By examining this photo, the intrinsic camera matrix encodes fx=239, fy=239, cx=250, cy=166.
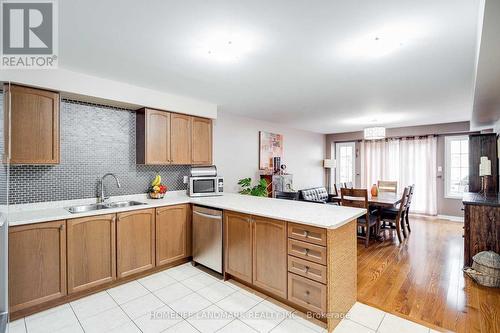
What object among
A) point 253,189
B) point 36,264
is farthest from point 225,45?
point 253,189

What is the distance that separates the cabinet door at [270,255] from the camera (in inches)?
85.9

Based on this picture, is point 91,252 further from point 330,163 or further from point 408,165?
point 408,165

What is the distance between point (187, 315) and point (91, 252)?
3.82 ft

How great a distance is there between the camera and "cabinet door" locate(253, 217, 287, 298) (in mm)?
2182

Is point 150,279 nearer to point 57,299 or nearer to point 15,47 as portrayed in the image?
point 57,299

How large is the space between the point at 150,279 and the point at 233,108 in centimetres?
289

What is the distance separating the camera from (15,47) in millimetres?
1973

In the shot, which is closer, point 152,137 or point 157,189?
point 152,137

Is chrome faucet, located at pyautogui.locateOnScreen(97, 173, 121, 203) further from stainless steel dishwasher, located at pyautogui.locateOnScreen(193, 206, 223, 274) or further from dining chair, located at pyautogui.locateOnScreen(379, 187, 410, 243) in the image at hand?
dining chair, located at pyautogui.locateOnScreen(379, 187, 410, 243)

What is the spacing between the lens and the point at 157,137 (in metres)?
3.21

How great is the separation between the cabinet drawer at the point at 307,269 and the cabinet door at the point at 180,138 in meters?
2.12

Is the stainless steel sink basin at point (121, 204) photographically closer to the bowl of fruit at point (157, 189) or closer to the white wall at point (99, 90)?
the bowl of fruit at point (157, 189)

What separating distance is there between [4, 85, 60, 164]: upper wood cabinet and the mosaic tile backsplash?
25 cm

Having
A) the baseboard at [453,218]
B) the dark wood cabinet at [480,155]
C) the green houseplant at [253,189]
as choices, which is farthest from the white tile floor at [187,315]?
the baseboard at [453,218]
